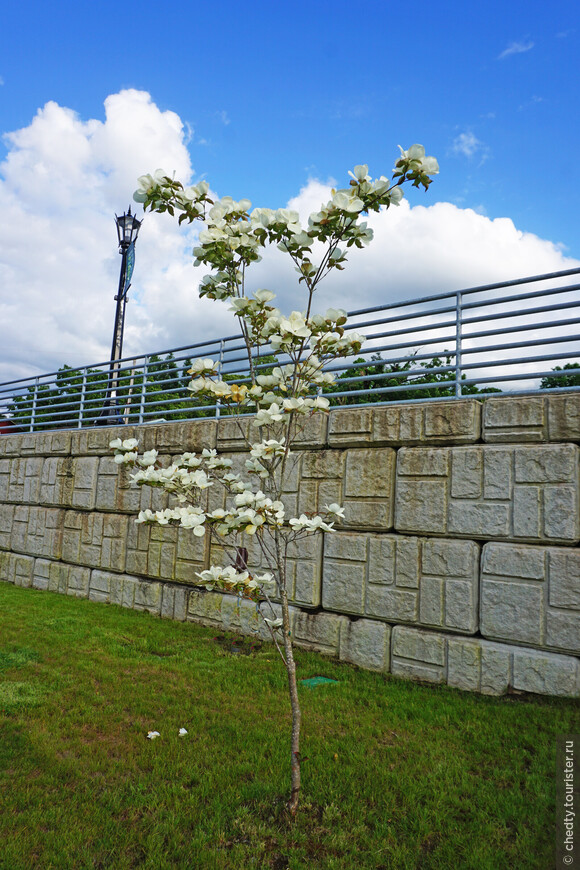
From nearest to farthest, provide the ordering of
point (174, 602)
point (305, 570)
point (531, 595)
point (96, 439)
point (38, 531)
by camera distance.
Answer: point (531, 595) < point (305, 570) < point (174, 602) < point (96, 439) < point (38, 531)

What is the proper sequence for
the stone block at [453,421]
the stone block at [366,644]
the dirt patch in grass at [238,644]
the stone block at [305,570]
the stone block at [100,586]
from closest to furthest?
the stone block at [453,421] → the stone block at [366,644] → the stone block at [305,570] → the dirt patch in grass at [238,644] → the stone block at [100,586]

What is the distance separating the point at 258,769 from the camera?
3814 millimetres

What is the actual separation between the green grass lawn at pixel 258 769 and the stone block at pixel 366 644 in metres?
0.20

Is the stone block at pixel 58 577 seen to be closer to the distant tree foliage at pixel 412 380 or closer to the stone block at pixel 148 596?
the stone block at pixel 148 596

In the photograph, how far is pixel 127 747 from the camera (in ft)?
13.6

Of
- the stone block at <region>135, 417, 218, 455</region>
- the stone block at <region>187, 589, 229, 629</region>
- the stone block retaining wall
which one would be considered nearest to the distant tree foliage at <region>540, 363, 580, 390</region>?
the stone block retaining wall

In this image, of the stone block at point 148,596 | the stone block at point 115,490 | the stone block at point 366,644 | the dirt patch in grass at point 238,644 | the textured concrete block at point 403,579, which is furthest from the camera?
the stone block at point 115,490

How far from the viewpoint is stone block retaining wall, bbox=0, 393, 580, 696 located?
4742mm

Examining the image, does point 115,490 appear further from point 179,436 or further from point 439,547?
point 439,547

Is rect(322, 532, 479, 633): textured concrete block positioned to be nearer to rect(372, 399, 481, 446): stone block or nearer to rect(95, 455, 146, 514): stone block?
rect(372, 399, 481, 446): stone block

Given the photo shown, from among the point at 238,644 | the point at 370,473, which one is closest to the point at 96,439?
the point at 238,644

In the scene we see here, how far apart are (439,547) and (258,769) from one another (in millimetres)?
2400

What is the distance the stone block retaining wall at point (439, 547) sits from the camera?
15.6 feet

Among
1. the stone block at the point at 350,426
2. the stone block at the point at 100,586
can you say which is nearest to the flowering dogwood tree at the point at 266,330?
the stone block at the point at 350,426
